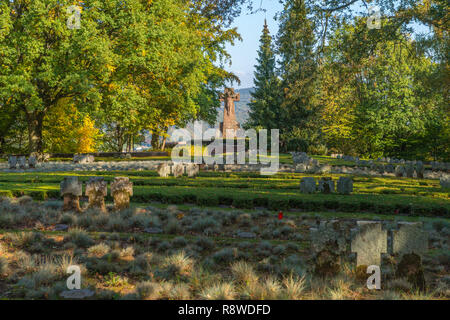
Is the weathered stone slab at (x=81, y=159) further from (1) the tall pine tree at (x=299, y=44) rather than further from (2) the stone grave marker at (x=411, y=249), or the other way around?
(2) the stone grave marker at (x=411, y=249)

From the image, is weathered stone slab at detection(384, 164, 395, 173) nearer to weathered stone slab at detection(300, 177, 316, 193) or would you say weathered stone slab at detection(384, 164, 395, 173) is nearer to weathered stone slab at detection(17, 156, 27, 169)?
weathered stone slab at detection(300, 177, 316, 193)

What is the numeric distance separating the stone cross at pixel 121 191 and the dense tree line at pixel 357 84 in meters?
10.6


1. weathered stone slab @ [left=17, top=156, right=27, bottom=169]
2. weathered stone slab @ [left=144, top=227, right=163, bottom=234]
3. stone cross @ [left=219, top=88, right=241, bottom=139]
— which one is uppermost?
stone cross @ [left=219, top=88, right=241, bottom=139]

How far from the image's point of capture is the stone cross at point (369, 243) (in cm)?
507

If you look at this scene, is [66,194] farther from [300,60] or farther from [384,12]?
[384,12]

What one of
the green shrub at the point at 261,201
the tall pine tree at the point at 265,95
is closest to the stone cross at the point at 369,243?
the green shrub at the point at 261,201

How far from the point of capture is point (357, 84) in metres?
17.1

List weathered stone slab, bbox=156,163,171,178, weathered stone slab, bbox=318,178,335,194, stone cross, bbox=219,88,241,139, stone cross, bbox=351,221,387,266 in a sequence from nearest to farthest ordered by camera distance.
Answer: stone cross, bbox=351,221,387,266 → weathered stone slab, bbox=318,178,335,194 → weathered stone slab, bbox=156,163,171,178 → stone cross, bbox=219,88,241,139

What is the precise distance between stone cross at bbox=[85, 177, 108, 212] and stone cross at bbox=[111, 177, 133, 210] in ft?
0.99

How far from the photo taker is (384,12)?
14.6 meters

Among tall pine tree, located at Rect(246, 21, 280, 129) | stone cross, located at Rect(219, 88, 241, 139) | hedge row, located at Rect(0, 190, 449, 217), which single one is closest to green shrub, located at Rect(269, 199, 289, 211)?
hedge row, located at Rect(0, 190, 449, 217)

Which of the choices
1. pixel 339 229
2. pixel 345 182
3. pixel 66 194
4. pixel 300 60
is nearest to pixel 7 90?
pixel 66 194

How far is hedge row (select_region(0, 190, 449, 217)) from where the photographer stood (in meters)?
10.3
